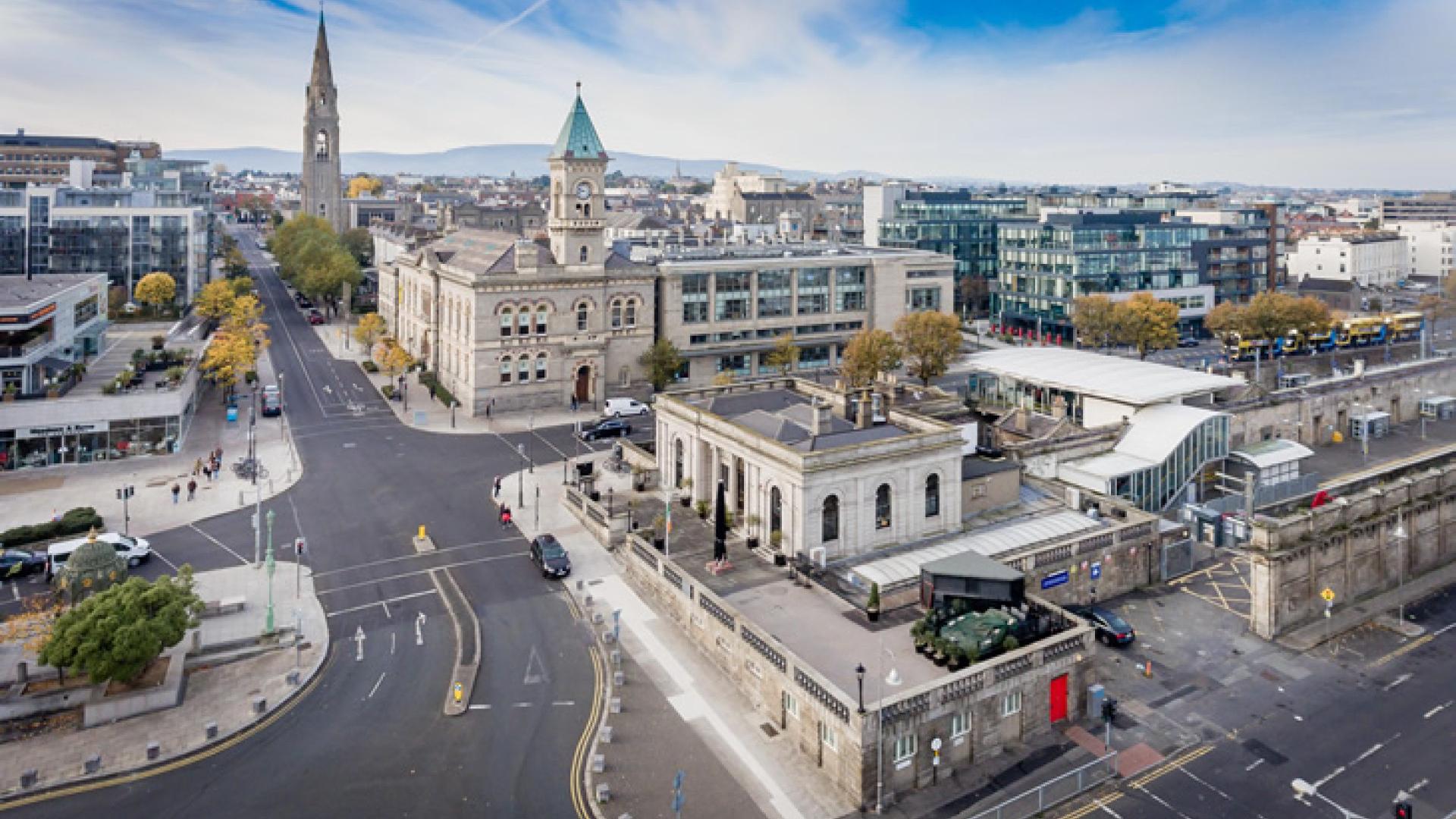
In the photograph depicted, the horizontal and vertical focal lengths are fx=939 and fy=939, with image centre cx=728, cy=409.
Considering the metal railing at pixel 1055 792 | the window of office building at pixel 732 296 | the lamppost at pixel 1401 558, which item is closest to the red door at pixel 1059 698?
the metal railing at pixel 1055 792

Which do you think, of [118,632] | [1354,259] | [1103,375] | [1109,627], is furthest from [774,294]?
[1354,259]

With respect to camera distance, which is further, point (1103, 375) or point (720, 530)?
point (1103, 375)

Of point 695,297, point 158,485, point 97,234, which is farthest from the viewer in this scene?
point 97,234

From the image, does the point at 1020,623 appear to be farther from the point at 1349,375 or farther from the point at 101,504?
the point at 1349,375

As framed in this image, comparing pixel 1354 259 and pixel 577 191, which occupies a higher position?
pixel 1354 259

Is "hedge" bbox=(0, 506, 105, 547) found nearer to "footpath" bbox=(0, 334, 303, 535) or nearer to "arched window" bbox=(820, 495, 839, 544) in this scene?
"footpath" bbox=(0, 334, 303, 535)

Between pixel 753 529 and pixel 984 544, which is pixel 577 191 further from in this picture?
pixel 984 544

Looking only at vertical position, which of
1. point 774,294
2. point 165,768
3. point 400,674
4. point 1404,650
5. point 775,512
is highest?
point 774,294

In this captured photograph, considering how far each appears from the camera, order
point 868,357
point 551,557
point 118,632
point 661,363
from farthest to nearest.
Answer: point 661,363
point 868,357
point 551,557
point 118,632
